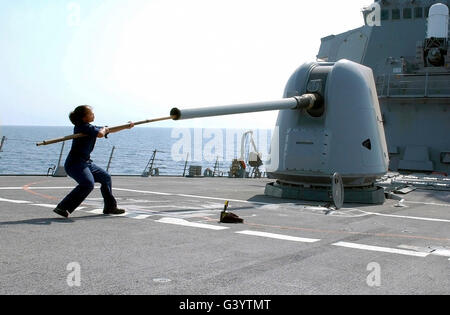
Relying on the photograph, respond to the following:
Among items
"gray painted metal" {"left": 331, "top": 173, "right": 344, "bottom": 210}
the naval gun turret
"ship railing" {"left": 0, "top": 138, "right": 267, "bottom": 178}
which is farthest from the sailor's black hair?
"ship railing" {"left": 0, "top": 138, "right": 267, "bottom": 178}

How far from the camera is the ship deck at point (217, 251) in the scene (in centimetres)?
328

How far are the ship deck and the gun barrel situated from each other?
1270 mm

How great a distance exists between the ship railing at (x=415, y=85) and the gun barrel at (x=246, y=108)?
9.94 m

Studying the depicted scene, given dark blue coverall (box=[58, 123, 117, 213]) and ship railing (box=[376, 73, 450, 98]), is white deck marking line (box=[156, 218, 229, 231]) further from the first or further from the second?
ship railing (box=[376, 73, 450, 98])

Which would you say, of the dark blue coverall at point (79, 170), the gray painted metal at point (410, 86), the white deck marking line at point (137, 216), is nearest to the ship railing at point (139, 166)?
the gray painted metal at point (410, 86)

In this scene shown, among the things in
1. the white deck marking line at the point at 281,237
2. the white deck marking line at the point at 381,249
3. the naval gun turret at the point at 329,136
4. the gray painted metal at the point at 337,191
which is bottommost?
the white deck marking line at the point at 381,249

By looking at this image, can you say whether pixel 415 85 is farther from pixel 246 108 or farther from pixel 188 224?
pixel 188 224

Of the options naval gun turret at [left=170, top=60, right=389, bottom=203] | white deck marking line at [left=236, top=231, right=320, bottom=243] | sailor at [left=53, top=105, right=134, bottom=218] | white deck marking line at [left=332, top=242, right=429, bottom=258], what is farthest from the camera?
naval gun turret at [left=170, top=60, right=389, bottom=203]

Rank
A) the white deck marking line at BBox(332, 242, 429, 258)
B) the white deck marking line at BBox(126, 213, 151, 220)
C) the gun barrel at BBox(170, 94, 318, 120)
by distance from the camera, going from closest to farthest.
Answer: the white deck marking line at BBox(332, 242, 429, 258), the white deck marking line at BBox(126, 213, 151, 220), the gun barrel at BBox(170, 94, 318, 120)

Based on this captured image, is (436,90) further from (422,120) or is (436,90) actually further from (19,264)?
(19,264)

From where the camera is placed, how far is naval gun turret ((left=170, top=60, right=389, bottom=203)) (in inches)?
366

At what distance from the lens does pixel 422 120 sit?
18.1 m

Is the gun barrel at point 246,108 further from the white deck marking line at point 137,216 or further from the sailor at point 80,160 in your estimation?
the white deck marking line at point 137,216

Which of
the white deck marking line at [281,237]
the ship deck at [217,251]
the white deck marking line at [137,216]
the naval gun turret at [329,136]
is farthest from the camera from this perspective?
the naval gun turret at [329,136]
